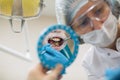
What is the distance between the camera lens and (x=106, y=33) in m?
1.08

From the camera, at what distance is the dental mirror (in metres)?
0.75

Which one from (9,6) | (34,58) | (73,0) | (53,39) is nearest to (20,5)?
(9,6)

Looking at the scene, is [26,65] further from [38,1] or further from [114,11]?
[114,11]

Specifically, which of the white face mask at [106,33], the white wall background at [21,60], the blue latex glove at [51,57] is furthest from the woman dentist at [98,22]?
the white wall background at [21,60]

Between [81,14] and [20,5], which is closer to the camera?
[81,14]

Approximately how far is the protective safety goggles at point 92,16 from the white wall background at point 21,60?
104 centimetres

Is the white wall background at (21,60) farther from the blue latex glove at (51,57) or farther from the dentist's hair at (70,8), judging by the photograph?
the blue latex glove at (51,57)

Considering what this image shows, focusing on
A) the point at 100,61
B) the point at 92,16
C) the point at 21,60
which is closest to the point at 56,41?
the point at 92,16

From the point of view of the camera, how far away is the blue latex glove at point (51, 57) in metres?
0.75

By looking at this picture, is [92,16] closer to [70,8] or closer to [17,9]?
[70,8]

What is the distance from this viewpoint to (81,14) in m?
1.08

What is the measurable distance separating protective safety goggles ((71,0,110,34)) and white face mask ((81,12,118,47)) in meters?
0.03

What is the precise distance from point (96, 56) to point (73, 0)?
0.34 meters

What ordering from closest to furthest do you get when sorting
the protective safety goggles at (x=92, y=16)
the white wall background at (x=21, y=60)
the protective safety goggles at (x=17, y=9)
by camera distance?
the protective safety goggles at (x=92, y=16)
the protective safety goggles at (x=17, y=9)
the white wall background at (x=21, y=60)
